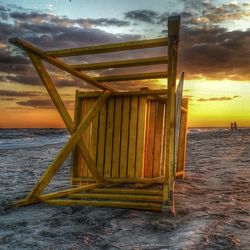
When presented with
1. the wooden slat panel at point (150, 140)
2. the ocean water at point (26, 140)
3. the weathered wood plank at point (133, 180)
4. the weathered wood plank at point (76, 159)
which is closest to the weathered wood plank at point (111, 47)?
the weathered wood plank at point (76, 159)

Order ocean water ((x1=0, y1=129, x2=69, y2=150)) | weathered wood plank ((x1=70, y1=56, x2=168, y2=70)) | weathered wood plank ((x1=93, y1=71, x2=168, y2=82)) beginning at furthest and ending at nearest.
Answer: ocean water ((x1=0, y1=129, x2=69, y2=150)) → weathered wood plank ((x1=93, y1=71, x2=168, y2=82)) → weathered wood plank ((x1=70, y1=56, x2=168, y2=70))

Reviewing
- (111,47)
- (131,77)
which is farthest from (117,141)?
(111,47)

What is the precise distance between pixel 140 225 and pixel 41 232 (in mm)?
1100

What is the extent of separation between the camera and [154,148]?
21.8ft

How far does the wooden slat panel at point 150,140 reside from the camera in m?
6.52

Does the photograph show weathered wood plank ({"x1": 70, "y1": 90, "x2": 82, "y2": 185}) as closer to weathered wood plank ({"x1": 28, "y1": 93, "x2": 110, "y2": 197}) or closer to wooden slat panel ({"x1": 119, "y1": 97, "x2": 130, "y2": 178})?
weathered wood plank ({"x1": 28, "y1": 93, "x2": 110, "y2": 197})

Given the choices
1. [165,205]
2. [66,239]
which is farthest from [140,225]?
[66,239]

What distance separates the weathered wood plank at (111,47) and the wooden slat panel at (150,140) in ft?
7.62

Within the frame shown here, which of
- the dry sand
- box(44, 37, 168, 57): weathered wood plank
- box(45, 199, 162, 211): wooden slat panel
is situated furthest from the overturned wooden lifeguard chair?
the dry sand

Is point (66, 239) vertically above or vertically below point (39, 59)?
below

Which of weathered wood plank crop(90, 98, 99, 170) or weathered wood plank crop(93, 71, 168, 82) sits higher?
weathered wood plank crop(93, 71, 168, 82)

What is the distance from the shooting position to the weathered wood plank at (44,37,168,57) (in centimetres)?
408

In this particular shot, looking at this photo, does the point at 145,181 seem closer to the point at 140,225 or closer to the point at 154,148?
the point at 154,148

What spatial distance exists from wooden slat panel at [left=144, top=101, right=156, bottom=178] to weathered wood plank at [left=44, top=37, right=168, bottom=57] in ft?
7.62
